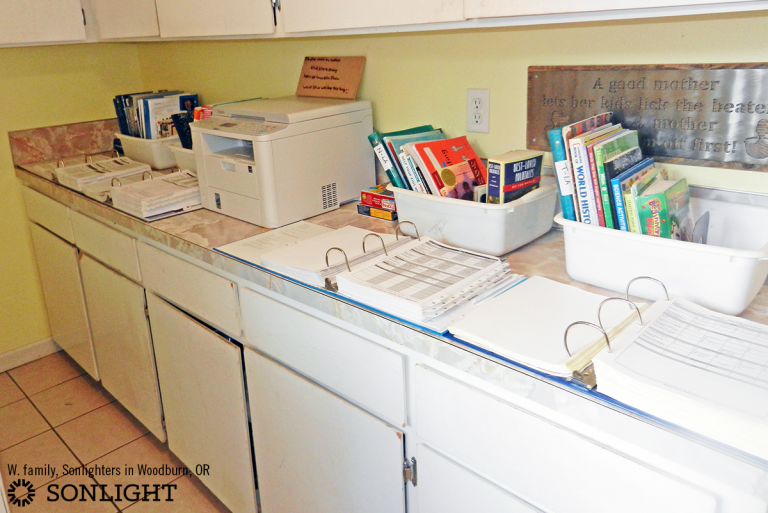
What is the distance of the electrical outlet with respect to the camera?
1529mm

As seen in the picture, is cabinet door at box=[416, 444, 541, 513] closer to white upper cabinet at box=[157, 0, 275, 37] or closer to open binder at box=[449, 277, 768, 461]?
open binder at box=[449, 277, 768, 461]

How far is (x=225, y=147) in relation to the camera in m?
1.79

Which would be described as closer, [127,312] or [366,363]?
[366,363]

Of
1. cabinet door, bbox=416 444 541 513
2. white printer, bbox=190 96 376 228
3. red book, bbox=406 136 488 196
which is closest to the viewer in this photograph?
cabinet door, bbox=416 444 541 513

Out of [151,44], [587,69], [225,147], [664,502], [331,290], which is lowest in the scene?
[664,502]

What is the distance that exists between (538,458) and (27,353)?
267 centimetres

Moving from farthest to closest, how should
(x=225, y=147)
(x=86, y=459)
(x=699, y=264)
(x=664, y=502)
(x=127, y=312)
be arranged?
(x=86, y=459) → (x=127, y=312) → (x=225, y=147) → (x=699, y=264) → (x=664, y=502)

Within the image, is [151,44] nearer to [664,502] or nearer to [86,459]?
[86,459]

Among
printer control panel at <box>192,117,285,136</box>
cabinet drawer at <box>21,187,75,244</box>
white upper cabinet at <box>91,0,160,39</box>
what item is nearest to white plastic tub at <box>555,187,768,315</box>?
printer control panel at <box>192,117,285,136</box>

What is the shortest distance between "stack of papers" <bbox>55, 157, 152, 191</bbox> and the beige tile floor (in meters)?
0.93

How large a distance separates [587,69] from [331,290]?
76 cm

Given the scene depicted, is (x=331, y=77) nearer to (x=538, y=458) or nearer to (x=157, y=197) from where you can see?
(x=157, y=197)

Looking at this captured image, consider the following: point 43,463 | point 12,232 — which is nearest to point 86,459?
point 43,463

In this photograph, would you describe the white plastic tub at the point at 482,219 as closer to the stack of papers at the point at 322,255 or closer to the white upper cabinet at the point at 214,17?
the stack of papers at the point at 322,255
